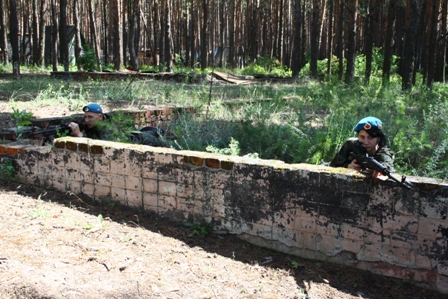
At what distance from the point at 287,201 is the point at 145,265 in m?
1.23

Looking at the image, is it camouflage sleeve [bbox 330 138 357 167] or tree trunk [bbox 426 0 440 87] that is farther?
tree trunk [bbox 426 0 440 87]

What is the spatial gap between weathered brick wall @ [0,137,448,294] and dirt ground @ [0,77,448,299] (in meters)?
0.12

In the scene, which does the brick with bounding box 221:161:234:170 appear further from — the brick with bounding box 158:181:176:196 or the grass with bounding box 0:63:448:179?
the grass with bounding box 0:63:448:179

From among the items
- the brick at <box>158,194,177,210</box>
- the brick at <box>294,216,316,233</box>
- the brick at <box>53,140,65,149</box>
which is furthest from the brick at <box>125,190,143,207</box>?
the brick at <box>294,216,316,233</box>

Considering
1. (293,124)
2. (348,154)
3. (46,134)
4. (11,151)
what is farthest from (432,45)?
(11,151)

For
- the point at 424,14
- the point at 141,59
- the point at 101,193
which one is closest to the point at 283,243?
the point at 101,193

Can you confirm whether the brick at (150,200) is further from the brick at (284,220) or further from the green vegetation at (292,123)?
the brick at (284,220)

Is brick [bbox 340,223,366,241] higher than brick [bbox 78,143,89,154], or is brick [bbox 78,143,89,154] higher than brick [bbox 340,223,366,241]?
brick [bbox 78,143,89,154]

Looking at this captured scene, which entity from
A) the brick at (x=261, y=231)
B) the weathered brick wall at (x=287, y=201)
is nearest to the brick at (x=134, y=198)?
the weathered brick wall at (x=287, y=201)

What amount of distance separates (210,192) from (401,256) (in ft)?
5.36

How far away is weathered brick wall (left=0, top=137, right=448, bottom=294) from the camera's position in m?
3.29

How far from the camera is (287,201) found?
146 inches

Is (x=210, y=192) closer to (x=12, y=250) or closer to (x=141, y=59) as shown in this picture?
(x=12, y=250)

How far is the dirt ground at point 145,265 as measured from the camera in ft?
10.5
